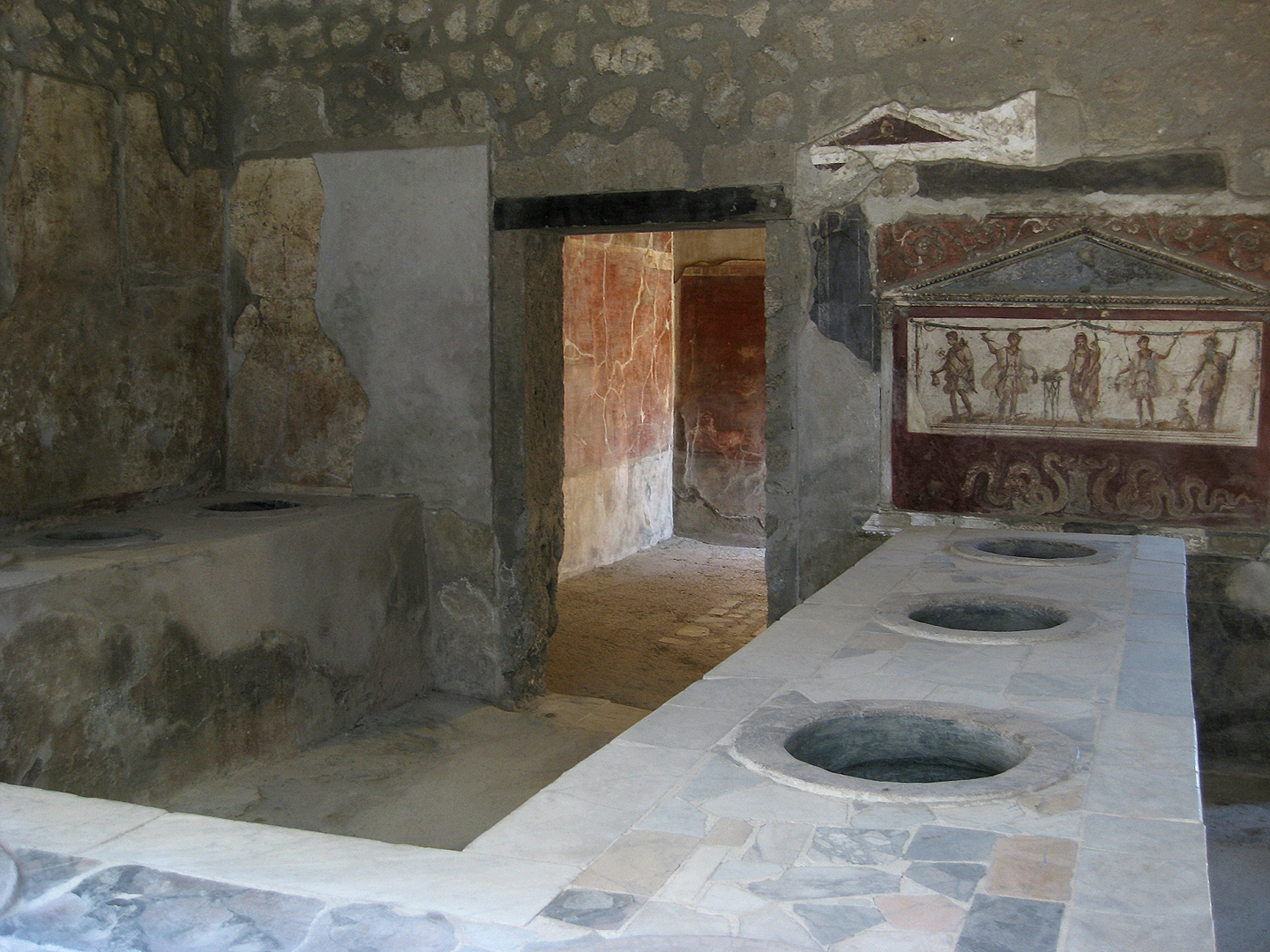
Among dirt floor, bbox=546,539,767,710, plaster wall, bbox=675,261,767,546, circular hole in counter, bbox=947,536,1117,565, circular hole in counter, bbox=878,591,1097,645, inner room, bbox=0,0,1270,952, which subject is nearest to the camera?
inner room, bbox=0,0,1270,952

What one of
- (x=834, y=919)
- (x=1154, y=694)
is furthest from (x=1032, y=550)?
(x=834, y=919)

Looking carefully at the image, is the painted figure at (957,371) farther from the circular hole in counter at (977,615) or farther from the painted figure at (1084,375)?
the circular hole in counter at (977,615)

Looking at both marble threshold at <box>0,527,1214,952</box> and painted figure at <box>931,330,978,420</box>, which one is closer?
marble threshold at <box>0,527,1214,952</box>

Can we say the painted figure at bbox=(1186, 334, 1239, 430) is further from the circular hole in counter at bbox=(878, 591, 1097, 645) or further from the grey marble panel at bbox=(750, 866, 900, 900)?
the grey marble panel at bbox=(750, 866, 900, 900)

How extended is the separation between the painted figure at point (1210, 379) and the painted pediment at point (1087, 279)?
143 millimetres

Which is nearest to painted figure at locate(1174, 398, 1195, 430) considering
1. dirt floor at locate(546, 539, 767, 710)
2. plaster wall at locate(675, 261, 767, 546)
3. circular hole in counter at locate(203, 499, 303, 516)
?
dirt floor at locate(546, 539, 767, 710)

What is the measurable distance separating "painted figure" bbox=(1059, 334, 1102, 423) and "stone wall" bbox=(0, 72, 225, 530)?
3208 mm

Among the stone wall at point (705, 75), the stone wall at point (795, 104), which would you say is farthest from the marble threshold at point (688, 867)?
the stone wall at point (705, 75)

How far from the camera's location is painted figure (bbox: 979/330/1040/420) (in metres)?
3.83

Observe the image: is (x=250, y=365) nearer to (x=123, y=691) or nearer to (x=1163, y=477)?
(x=123, y=691)

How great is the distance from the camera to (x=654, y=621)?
19.4 feet

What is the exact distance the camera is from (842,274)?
401 cm

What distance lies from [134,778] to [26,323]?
158 cm

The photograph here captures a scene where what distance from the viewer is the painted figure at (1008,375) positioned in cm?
383
